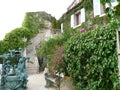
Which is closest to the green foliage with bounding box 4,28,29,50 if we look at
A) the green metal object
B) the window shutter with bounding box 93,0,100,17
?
the green metal object

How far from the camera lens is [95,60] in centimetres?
466

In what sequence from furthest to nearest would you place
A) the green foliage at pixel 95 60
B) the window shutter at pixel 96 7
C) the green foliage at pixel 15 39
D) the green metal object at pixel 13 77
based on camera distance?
the green foliage at pixel 15 39
the window shutter at pixel 96 7
the green metal object at pixel 13 77
the green foliage at pixel 95 60

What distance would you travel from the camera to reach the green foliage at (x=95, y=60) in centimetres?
422

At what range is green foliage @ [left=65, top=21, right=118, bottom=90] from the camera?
4219 mm

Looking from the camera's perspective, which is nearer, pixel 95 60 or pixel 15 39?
pixel 95 60

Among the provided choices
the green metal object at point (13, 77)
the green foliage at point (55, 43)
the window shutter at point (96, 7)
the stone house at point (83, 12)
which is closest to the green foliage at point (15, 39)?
the stone house at point (83, 12)

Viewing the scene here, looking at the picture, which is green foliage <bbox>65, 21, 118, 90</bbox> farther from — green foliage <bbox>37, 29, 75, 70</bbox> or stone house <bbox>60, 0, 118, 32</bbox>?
green foliage <bbox>37, 29, 75, 70</bbox>

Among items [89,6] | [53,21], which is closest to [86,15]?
[89,6]

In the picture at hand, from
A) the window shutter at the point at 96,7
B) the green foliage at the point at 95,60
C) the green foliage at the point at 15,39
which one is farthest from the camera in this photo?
the green foliage at the point at 15,39

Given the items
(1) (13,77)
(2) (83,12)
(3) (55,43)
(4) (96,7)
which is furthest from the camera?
(2) (83,12)

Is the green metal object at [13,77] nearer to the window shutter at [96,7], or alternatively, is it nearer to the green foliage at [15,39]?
the window shutter at [96,7]

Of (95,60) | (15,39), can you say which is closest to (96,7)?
(95,60)

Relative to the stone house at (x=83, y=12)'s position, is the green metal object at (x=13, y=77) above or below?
below

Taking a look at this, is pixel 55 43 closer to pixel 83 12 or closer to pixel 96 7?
pixel 83 12
